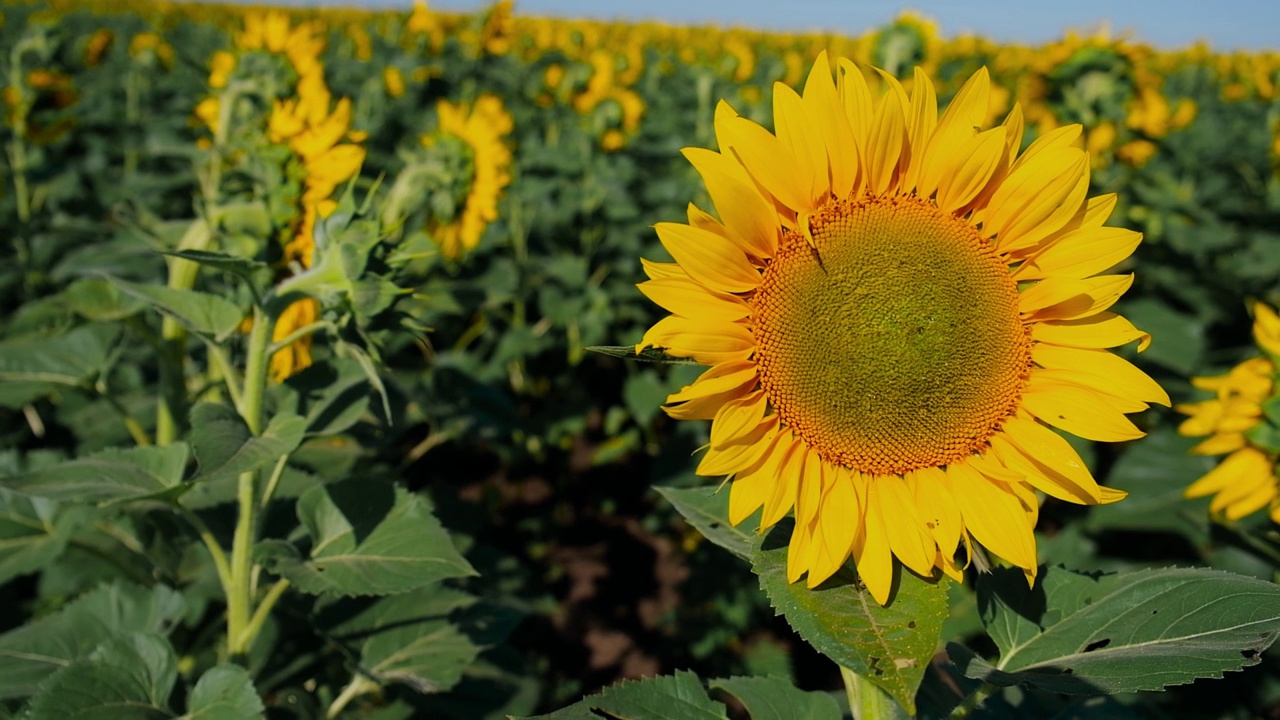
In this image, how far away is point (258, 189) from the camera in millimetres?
2016

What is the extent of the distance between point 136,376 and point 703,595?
213 cm

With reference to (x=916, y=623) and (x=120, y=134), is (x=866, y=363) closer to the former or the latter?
(x=916, y=623)

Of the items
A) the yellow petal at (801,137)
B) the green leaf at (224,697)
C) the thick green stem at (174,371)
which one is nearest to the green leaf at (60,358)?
the thick green stem at (174,371)

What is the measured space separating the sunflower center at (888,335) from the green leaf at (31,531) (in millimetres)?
1636

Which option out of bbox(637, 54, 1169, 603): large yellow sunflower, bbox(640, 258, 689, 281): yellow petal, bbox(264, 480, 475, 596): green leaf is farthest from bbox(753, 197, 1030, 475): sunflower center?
bbox(264, 480, 475, 596): green leaf

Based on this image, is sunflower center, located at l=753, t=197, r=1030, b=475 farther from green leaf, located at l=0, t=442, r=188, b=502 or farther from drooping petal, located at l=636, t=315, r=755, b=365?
green leaf, located at l=0, t=442, r=188, b=502

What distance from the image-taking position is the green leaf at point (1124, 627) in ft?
3.15

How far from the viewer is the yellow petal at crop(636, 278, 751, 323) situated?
1.04 meters

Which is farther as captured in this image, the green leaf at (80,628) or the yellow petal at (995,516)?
the green leaf at (80,628)

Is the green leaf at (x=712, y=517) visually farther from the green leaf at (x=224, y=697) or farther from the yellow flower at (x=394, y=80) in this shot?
the yellow flower at (x=394, y=80)

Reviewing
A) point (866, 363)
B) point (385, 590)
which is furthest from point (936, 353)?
point (385, 590)

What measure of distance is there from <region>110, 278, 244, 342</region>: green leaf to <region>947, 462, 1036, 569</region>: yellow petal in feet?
3.87

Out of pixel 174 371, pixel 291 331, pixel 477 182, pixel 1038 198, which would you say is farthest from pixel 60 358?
pixel 1038 198

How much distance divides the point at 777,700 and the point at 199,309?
1.13m
